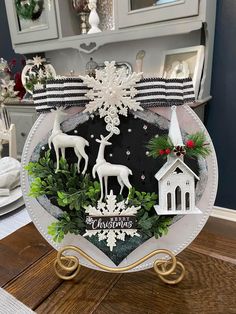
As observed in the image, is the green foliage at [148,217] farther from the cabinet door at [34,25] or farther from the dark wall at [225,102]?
the cabinet door at [34,25]

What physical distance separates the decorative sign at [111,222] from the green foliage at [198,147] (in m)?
0.16

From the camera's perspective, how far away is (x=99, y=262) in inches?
20.1

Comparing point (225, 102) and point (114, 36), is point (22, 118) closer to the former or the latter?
point (114, 36)

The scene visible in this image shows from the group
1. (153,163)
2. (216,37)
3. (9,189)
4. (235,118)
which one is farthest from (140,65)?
(153,163)

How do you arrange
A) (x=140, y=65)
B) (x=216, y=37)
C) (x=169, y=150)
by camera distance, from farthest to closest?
(x=140, y=65) → (x=216, y=37) → (x=169, y=150)

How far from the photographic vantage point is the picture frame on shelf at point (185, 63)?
1.60 metres

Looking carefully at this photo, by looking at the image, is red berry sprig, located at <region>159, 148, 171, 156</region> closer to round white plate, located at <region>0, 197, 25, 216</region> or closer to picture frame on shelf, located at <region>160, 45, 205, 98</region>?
round white plate, located at <region>0, 197, 25, 216</region>

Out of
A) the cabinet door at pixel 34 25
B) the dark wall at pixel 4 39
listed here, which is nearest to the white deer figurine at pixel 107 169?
the cabinet door at pixel 34 25

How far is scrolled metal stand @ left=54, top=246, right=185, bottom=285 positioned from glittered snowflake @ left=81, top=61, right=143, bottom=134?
0.83 feet

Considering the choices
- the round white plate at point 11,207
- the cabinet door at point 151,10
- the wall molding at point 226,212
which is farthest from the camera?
the wall molding at point 226,212

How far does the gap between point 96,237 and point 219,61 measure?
1.56 metres

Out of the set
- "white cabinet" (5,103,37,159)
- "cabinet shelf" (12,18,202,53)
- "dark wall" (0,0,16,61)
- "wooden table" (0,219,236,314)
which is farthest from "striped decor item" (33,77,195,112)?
"dark wall" (0,0,16,61)

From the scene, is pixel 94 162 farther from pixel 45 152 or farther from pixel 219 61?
pixel 219 61

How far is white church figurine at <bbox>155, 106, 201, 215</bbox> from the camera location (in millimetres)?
450
